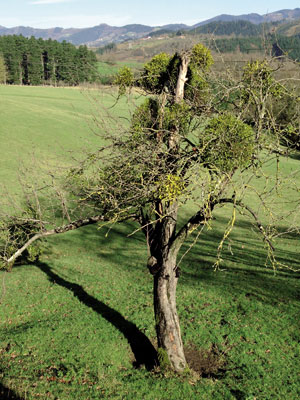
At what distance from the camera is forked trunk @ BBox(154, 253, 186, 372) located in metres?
11.1

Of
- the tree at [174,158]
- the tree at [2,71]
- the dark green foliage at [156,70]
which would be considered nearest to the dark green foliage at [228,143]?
the tree at [174,158]

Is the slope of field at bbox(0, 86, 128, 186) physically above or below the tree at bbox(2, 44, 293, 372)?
below

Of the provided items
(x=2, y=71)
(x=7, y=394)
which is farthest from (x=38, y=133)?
(x=2, y=71)

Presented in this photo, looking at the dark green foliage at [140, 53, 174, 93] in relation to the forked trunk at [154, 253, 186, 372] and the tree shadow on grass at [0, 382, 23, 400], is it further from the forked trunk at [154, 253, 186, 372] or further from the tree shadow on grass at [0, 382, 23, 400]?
the tree shadow on grass at [0, 382, 23, 400]

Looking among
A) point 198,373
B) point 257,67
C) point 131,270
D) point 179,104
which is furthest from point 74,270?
point 257,67

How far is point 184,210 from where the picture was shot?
33969 millimetres

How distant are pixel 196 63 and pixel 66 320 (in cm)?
1090

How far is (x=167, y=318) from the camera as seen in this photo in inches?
439

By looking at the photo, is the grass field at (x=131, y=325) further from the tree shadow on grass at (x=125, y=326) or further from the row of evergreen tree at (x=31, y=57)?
the row of evergreen tree at (x=31, y=57)

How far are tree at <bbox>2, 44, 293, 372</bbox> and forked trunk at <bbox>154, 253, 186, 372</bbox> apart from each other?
1.2 inches

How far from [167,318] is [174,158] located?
4.99 meters

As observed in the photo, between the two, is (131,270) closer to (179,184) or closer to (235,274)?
(235,274)

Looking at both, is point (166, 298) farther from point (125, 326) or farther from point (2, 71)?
point (2, 71)

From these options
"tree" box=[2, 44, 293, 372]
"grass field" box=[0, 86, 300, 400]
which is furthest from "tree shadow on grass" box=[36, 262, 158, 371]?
"tree" box=[2, 44, 293, 372]
